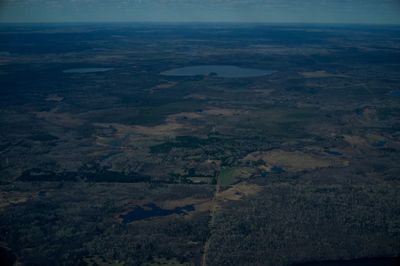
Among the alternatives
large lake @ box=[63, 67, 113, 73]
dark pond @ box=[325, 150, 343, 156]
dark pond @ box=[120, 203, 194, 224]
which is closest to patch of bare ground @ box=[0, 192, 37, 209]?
dark pond @ box=[120, 203, 194, 224]

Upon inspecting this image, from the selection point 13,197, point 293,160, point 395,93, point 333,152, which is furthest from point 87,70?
point 333,152

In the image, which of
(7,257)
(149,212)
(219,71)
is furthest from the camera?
(219,71)

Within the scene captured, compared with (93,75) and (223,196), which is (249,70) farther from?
(223,196)

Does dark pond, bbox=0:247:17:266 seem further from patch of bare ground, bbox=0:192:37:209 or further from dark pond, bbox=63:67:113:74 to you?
dark pond, bbox=63:67:113:74

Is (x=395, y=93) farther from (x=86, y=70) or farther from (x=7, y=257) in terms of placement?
(x=86, y=70)

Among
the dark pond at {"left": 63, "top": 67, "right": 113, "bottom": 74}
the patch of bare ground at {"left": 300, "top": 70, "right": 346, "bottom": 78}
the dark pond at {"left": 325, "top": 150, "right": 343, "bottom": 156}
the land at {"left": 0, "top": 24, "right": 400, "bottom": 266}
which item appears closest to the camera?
the land at {"left": 0, "top": 24, "right": 400, "bottom": 266}
